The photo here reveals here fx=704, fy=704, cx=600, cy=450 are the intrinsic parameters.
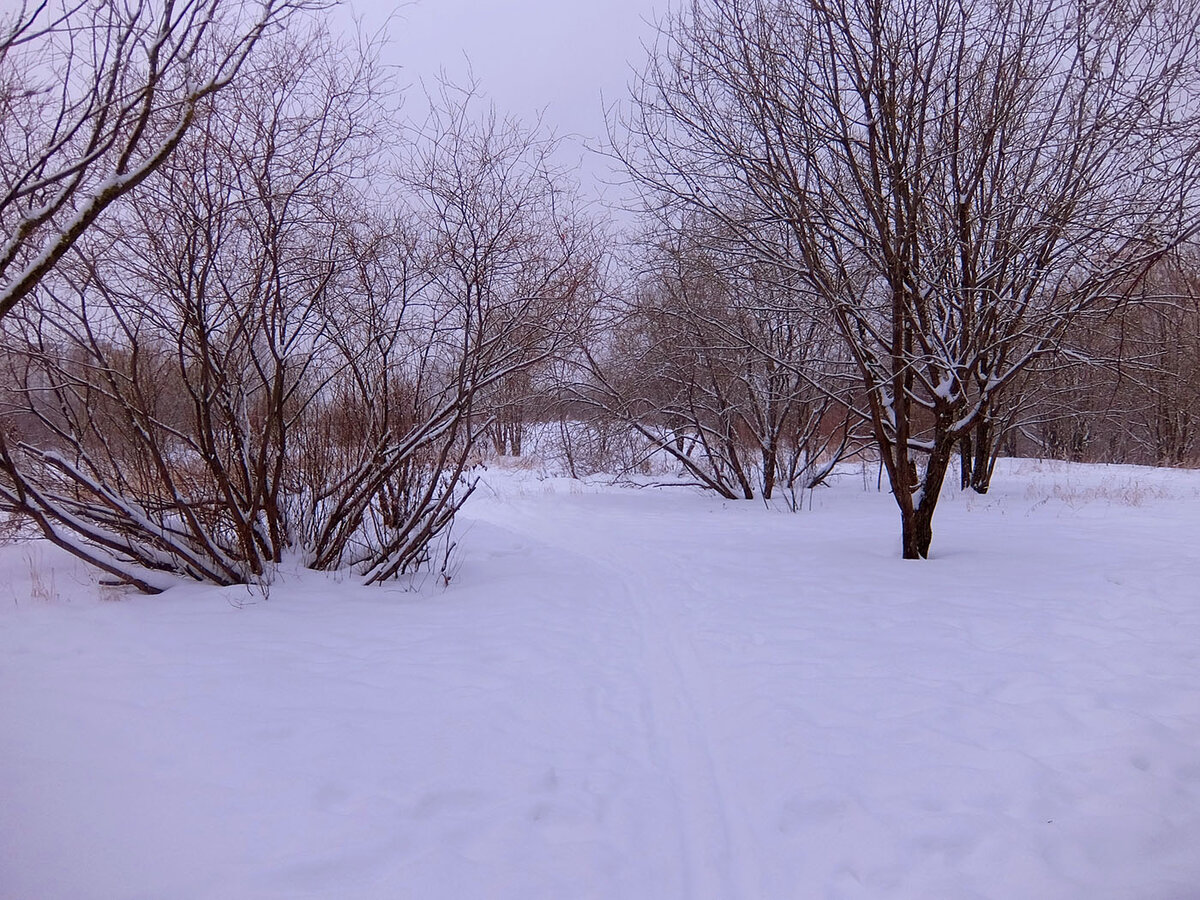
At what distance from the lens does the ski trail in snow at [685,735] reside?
255 centimetres

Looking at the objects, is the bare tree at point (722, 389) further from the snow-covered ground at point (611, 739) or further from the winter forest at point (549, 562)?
the snow-covered ground at point (611, 739)

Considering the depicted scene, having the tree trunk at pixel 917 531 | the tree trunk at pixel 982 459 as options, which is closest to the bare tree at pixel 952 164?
the tree trunk at pixel 917 531

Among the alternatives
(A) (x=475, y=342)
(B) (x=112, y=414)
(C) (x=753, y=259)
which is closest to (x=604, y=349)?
(C) (x=753, y=259)

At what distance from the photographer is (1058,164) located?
665cm

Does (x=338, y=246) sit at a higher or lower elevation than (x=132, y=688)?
higher

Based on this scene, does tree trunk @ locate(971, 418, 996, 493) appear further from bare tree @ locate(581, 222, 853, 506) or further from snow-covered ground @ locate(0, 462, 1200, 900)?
snow-covered ground @ locate(0, 462, 1200, 900)

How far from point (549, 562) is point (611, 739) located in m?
4.45

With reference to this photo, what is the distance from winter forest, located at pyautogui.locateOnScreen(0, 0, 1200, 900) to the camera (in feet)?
8.48

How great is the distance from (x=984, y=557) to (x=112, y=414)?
8341 millimetres

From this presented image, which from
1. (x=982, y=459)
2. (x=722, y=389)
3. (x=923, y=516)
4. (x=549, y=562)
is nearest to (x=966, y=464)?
(x=982, y=459)

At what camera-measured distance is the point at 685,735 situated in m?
3.60

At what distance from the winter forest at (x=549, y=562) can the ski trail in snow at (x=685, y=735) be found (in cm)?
3

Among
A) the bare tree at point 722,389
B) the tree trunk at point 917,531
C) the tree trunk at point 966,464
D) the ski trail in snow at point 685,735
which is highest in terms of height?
the bare tree at point 722,389

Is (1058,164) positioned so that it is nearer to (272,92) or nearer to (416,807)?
(272,92)
